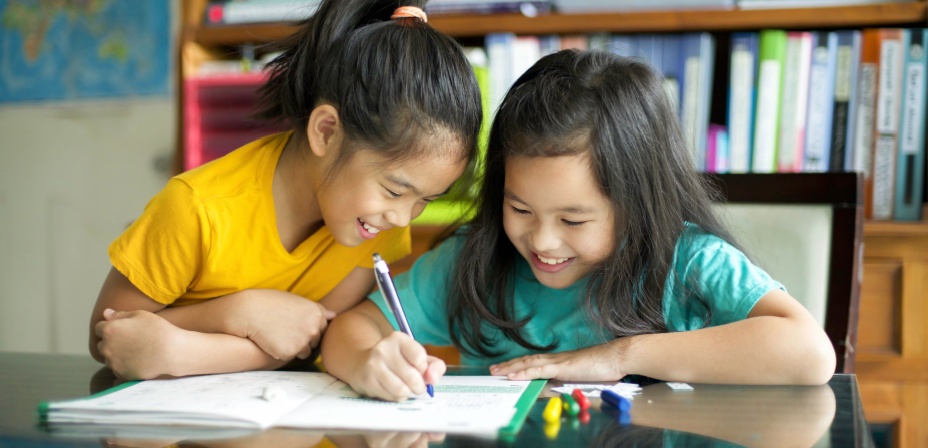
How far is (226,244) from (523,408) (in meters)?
0.48

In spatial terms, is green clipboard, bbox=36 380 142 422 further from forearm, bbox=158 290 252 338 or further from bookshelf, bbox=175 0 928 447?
bookshelf, bbox=175 0 928 447

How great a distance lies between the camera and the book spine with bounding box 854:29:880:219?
156cm

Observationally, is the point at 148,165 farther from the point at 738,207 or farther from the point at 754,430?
the point at 754,430

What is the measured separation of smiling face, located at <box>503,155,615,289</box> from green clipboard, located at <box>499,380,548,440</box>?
174mm

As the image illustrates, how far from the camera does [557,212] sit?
0.91m

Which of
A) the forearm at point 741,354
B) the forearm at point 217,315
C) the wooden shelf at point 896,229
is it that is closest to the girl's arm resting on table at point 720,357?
the forearm at point 741,354

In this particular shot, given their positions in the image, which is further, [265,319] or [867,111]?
[867,111]

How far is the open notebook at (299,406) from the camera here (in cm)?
65

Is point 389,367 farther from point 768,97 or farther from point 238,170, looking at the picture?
point 768,97

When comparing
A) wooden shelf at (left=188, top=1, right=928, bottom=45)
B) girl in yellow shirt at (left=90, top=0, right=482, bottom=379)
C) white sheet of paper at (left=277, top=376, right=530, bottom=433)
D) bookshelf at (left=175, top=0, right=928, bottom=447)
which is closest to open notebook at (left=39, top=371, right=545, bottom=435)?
white sheet of paper at (left=277, top=376, right=530, bottom=433)

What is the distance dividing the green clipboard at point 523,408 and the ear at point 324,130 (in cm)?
38

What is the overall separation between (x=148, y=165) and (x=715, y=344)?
1.63 m

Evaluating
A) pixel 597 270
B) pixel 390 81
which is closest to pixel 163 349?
pixel 390 81

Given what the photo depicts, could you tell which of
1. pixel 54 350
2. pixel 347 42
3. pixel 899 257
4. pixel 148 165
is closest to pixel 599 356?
pixel 347 42
